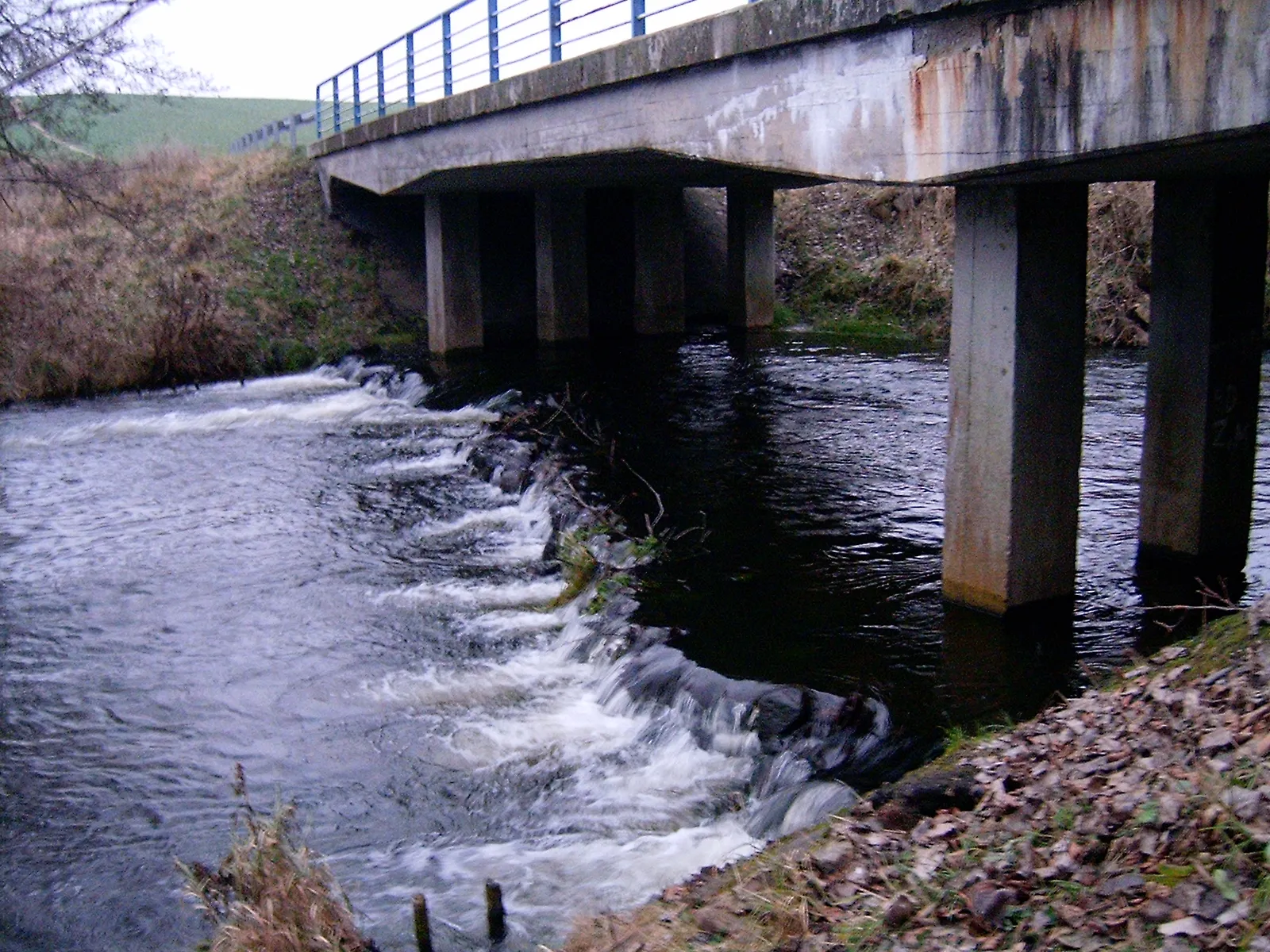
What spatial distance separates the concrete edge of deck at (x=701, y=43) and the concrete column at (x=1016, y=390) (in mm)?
1245

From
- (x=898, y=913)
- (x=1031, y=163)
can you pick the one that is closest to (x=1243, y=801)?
(x=898, y=913)

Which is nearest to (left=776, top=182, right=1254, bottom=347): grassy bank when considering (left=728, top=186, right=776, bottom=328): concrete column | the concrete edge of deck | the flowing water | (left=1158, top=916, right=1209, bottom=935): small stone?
(left=728, top=186, right=776, bottom=328): concrete column

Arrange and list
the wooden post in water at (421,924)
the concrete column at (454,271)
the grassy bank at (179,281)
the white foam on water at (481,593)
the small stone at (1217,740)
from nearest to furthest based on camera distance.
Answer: the small stone at (1217,740)
the wooden post in water at (421,924)
the white foam on water at (481,593)
the grassy bank at (179,281)
the concrete column at (454,271)

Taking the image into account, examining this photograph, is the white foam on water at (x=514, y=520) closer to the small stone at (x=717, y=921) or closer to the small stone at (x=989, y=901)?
the small stone at (x=717, y=921)

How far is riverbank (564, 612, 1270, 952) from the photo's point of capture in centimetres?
334

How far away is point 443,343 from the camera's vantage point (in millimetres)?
22297

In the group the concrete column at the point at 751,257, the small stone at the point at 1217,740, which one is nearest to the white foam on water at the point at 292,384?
the concrete column at the point at 751,257

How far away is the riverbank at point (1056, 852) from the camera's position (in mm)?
3338

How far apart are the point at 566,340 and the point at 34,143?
10374mm

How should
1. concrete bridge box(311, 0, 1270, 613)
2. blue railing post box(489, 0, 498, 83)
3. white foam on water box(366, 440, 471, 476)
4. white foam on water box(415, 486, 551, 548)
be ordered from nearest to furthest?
concrete bridge box(311, 0, 1270, 613)
white foam on water box(415, 486, 551, 548)
white foam on water box(366, 440, 471, 476)
blue railing post box(489, 0, 498, 83)

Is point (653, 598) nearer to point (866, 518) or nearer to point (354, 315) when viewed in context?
point (866, 518)

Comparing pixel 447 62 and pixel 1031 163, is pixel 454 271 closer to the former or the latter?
pixel 447 62

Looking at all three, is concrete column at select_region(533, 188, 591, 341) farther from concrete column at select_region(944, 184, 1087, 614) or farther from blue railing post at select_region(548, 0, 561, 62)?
concrete column at select_region(944, 184, 1087, 614)

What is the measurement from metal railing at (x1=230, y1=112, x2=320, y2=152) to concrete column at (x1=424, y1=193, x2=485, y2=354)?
34.1ft
